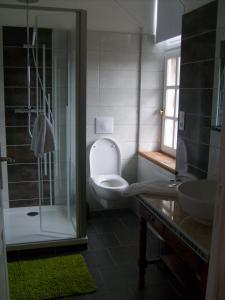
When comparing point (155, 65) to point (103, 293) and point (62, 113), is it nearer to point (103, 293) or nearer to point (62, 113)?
point (62, 113)

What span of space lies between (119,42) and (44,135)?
58.7 inches

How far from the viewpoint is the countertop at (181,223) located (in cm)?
162

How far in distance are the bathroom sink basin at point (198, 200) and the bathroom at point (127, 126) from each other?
1.19 ft

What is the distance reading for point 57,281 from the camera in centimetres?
255

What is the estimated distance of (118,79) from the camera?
378 cm

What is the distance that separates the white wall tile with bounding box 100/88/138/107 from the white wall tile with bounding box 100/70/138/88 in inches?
1.9

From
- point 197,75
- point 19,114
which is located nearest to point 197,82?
point 197,75

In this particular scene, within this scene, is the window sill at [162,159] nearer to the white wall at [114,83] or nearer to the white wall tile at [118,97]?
the white wall at [114,83]

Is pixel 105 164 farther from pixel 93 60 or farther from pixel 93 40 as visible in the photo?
pixel 93 40

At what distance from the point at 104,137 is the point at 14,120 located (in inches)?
40.7

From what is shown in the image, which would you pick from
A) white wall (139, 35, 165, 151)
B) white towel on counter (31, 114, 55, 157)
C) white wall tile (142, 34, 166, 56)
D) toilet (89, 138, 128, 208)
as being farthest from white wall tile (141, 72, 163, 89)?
white towel on counter (31, 114, 55, 157)

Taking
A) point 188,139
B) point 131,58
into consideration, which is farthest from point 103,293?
point 131,58

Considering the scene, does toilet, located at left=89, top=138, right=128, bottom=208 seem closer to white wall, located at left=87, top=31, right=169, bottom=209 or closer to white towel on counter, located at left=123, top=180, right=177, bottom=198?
white wall, located at left=87, top=31, right=169, bottom=209

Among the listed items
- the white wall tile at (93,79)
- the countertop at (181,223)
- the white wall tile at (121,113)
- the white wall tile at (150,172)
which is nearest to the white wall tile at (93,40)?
the white wall tile at (93,79)
